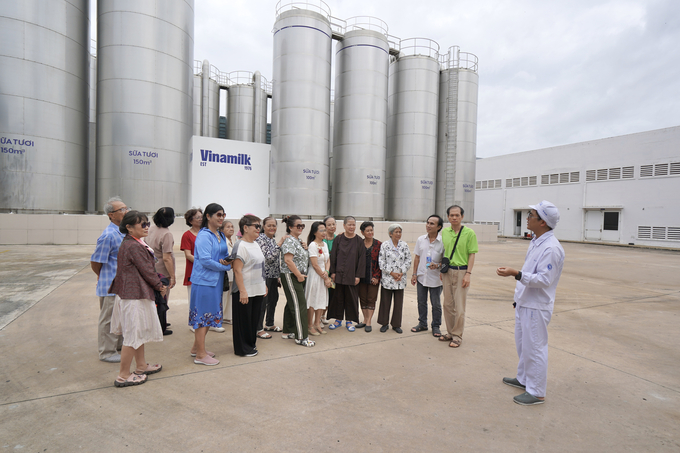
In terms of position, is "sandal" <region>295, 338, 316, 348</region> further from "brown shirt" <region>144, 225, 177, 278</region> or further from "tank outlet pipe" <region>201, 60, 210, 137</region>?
"tank outlet pipe" <region>201, 60, 210, 137</region>

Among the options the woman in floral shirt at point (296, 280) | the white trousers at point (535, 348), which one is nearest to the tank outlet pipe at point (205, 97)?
the woman in floral shirt at point (296, 280)

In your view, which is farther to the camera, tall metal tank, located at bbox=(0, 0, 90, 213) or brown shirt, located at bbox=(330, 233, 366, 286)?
tall metal tank, located at bbox=(0, 0, 90, 213)

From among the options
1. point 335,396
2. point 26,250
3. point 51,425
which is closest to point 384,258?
point 335,396

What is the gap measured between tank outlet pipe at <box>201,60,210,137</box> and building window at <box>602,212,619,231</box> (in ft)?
111

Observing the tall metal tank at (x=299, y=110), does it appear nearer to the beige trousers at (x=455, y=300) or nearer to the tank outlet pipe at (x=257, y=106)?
the tank outlet pipe at (x=257, y=106)

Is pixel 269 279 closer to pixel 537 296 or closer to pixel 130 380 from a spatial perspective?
pixel 130 380

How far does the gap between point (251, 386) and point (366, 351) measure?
5.42 ft

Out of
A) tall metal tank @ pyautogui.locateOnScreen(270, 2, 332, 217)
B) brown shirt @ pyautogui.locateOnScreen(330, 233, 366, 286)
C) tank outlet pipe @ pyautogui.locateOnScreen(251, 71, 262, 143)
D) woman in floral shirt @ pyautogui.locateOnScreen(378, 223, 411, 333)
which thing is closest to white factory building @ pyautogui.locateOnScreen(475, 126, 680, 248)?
tall metal tank @ pyautogui.locateOnScreen(270, 2, 332, 217)

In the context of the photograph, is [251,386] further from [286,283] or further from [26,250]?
[26,250]

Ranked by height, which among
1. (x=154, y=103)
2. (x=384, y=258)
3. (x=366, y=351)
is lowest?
(x=366, y=351)

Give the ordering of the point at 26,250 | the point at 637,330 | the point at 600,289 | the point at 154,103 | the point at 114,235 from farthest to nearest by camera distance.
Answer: the point at 154,103 → the point at 26,250 → the point at 600,289 → the point at 637,330 → the point at 114,235

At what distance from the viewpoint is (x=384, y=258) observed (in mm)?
5637

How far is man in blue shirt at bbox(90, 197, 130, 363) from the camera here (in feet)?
13.3

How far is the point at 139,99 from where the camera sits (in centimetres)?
1644
